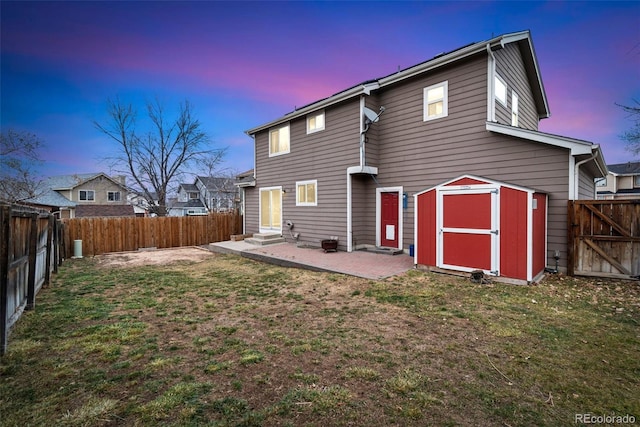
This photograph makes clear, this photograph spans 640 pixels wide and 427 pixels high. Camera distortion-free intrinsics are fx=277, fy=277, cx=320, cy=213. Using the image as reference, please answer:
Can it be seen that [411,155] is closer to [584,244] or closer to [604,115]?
[584,244]

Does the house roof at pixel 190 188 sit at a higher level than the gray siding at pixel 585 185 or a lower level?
higher

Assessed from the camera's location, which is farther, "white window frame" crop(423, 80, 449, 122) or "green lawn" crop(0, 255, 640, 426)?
"white window frame" crop(423, 80, 449, 122)

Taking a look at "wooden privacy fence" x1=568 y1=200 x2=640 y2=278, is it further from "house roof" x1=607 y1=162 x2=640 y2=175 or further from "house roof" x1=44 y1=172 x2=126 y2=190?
"house roof" x1=44 y1=172 x2=126 y2=190

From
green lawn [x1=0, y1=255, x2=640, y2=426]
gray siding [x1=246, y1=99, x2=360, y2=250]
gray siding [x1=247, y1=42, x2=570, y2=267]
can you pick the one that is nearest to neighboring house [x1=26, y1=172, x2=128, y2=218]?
gray siding [x1=246, y1=99, x2=360, y2=250]

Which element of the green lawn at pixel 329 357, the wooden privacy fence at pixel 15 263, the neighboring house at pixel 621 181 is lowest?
the green lawn at pixel 329 357

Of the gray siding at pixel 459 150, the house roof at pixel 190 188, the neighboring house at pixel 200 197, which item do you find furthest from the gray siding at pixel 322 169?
the house roof at pixel 190 188

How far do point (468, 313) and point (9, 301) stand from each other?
22.3 ft

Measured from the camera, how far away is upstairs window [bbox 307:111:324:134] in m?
11.9

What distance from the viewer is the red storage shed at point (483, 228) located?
6.18 m

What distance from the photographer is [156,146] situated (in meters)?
21.6

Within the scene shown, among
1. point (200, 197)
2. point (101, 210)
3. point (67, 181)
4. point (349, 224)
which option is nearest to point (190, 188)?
point (200, 197)

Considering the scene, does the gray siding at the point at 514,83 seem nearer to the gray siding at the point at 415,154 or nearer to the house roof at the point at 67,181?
the gray siding at the point at 415,154

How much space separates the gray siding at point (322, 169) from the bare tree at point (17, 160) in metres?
11.2

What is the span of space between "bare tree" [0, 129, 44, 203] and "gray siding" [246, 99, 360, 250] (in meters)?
11.2
